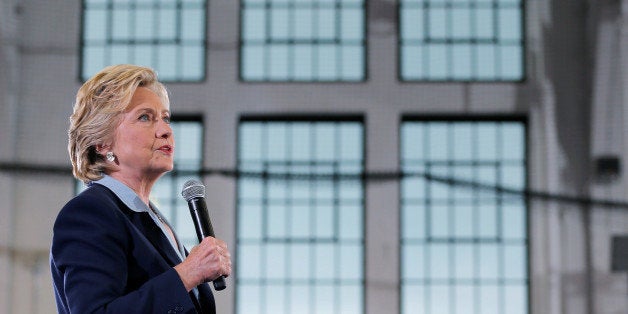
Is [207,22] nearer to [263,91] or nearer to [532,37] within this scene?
[263,91]

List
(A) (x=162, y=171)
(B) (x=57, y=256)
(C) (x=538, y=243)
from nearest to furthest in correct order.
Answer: (B) (x=57, y=256)
(A) (x=162, y=171)
(C) (x=538, y=243)

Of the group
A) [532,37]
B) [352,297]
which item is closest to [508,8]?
[532,37]

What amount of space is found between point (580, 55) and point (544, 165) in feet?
3.64

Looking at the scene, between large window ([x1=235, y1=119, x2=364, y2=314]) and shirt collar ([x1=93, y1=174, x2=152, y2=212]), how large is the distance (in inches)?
321

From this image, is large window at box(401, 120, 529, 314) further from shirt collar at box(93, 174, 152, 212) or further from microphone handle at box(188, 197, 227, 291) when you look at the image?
shirt collar at box(93, 174, 152, 212)

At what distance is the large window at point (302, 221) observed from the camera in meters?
10.2

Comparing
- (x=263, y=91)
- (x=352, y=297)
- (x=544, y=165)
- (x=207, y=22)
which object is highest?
(x=207, y=22)

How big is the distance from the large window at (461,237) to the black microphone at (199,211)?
798cm

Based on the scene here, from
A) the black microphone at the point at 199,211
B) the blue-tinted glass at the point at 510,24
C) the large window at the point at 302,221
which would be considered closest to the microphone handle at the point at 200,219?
the black microphone at the point at 199,211

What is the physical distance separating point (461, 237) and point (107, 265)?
336 inches

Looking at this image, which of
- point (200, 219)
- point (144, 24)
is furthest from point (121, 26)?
point (200, 219)

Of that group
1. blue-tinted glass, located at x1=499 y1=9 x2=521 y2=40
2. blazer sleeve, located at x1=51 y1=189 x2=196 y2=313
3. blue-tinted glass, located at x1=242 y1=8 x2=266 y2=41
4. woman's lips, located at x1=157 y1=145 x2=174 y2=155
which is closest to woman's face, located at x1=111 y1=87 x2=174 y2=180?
woman's lips, located at x1=157 y1=145 x2=174 y2=155

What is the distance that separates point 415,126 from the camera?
1052 cm

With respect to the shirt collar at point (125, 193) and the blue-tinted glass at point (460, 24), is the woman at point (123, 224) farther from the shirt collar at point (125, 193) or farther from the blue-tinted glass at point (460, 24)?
the blue-tinted glass at point (460, 24)
